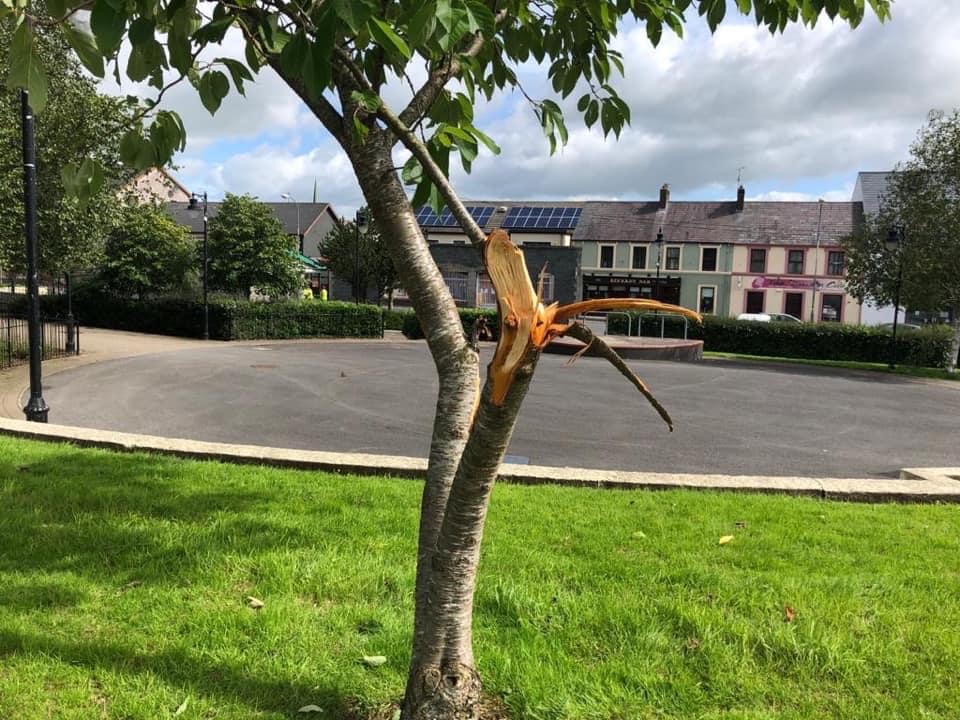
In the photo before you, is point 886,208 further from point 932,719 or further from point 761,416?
point 932,719

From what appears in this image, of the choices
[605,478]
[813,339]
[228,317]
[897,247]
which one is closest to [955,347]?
[897,247]

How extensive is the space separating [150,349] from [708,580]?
18.6 meters

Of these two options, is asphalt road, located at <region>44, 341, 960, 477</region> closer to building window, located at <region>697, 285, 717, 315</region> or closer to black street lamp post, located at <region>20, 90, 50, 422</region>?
black street lamp post, located at <region>20, 90, 50, 422</region>

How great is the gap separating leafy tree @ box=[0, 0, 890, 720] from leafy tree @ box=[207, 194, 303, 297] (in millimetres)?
27091

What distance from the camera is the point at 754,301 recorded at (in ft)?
177

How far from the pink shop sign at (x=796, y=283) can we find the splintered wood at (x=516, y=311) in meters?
55.5

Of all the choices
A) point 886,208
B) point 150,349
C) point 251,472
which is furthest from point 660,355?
point 251,472

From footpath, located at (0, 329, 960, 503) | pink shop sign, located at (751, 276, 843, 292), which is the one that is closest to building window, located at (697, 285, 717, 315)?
pink shop sign, located at (751, 276, 843, 292)

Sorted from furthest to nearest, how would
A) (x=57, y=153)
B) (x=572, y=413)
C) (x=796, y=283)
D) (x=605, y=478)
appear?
(x=796, y=283), (x=57, y=153), (x=572, y=413), (x=605, y=478)

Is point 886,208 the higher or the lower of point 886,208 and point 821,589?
the higher

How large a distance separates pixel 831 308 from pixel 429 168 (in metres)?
56.3

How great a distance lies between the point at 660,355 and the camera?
21.2 m

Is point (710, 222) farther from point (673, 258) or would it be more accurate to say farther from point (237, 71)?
point (237, 71)

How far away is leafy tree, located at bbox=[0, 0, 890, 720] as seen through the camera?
70.6 inches
